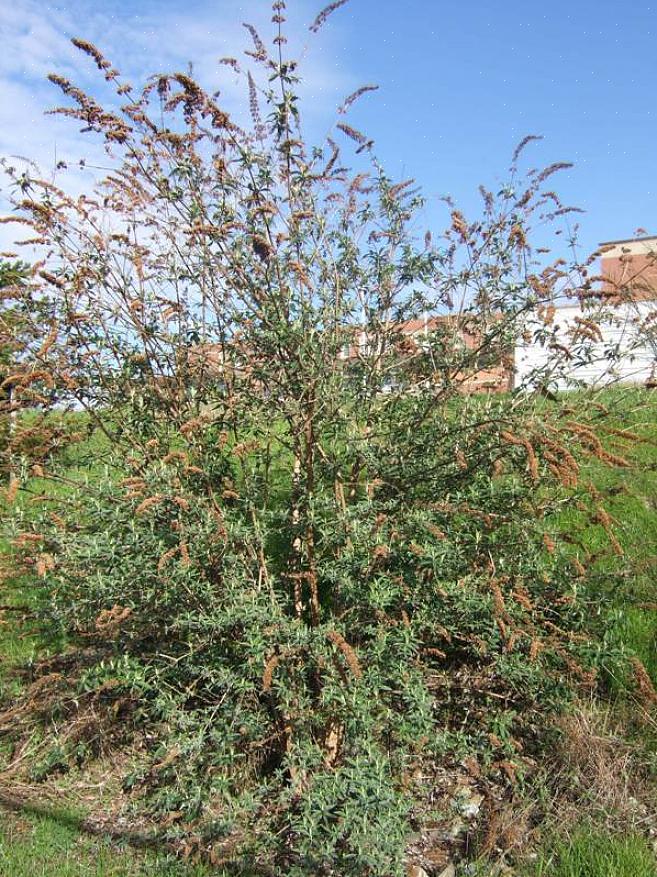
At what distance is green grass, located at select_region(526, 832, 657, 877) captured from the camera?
121 inches

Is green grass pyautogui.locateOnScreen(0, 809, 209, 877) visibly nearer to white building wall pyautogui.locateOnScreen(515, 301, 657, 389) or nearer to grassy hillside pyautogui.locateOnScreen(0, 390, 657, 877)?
grassy hillside pyautogui.locateOnScreen(0, 390, 657, 877)

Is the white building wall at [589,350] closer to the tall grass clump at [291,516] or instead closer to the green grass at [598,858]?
the tall grass clump at [291,516]

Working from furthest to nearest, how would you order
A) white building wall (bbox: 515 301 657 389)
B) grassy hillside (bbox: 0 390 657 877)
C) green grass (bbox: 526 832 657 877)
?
white building wall (bbox: 515 301 657 389), grassy hillside (bbox: 0 390 657 877), green grass (bbox: 526 832 657 877)

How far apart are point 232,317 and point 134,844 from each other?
9.10ft

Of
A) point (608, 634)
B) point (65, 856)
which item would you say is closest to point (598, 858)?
point (608, 634)

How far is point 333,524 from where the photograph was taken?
3812 mm

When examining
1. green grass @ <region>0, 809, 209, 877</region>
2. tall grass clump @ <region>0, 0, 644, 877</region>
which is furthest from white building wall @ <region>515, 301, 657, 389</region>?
green grass @ <region>0, 809, 209, 877</region>

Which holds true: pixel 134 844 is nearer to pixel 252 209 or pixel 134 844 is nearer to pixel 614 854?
pixel 614 854

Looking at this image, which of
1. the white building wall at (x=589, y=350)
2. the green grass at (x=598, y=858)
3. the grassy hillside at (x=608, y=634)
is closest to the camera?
the green grass at (x=598, y=858)

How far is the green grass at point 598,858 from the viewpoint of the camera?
308cm

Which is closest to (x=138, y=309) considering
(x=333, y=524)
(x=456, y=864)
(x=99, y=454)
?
(x=99, y=454)

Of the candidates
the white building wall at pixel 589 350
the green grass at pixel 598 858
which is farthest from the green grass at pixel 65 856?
the white building wall at pixel 589 350

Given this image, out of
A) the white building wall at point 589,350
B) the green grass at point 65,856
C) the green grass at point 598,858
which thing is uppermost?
the white building wall at point 589,350

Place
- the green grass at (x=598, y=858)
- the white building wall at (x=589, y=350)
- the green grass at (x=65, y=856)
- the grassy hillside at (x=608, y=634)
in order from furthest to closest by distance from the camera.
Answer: the white building wall at (x=589, y=350), the green grass at (x=65, y=856), the grassy hillside at (x=608, y=634), the green grass at (x=598, y=858)
